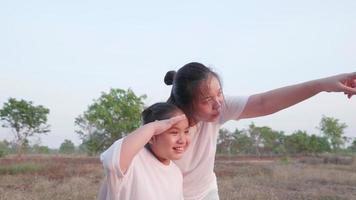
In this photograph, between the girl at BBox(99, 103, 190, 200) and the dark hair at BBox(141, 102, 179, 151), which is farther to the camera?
the dark hair at BBox(141, 102, 179, 151)

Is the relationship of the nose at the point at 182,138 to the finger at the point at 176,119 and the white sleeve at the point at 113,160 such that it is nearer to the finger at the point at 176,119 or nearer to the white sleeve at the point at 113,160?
the finger at the point at 176,119

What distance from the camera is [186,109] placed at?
171 cm

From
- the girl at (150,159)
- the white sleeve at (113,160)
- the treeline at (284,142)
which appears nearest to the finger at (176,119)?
the girl at (150,159)

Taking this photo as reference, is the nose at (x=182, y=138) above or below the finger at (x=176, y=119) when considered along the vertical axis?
below

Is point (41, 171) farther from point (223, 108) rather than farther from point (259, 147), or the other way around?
point (259, 147)

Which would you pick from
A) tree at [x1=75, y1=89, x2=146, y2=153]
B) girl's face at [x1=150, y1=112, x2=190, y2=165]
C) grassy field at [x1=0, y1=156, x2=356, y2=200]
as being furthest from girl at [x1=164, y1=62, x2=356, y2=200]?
tree at [x1=75, y1=89, x2=146, y2=153]

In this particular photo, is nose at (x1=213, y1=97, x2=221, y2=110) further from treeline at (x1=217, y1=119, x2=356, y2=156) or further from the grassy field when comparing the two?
treeline at (x1=217, y1=119, x2=356, y2=156)

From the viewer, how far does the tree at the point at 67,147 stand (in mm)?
41562

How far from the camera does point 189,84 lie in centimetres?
170

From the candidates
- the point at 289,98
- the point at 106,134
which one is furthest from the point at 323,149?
the point at 289,98

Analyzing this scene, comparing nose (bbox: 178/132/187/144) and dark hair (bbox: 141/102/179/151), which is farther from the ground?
dark hair (bbox: 141/102/179/151)

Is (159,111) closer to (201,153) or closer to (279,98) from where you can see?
(201,153)

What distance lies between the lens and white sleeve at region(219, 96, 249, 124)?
1.81 metres

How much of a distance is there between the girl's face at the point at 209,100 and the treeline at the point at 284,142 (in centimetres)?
2850
